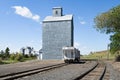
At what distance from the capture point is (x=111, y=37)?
67250 mm

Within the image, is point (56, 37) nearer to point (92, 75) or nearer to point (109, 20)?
point (109, 20)

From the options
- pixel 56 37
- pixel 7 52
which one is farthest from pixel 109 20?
pixel 7 52

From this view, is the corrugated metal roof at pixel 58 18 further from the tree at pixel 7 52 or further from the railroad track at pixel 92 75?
the railroad track at pixel 92 75

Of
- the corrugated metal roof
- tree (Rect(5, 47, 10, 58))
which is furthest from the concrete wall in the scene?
tree (Rect(5, 47, 10, 58))

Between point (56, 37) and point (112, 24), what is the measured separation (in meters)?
22.1

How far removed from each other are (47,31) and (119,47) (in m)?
27.2

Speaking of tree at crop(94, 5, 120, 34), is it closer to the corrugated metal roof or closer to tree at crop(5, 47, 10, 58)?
the corrugated metal roof

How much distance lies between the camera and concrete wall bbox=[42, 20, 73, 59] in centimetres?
8344

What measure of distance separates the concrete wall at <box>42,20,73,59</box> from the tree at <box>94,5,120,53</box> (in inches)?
571

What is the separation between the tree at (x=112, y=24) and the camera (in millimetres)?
64625

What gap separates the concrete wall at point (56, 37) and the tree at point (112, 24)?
47.6 ft

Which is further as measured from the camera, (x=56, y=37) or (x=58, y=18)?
(x=58, y=18)

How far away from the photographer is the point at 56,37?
8475 centimetres

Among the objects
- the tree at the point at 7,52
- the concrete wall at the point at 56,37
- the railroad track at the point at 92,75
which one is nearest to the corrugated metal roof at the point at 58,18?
the concrete wall at the point at 56,37
